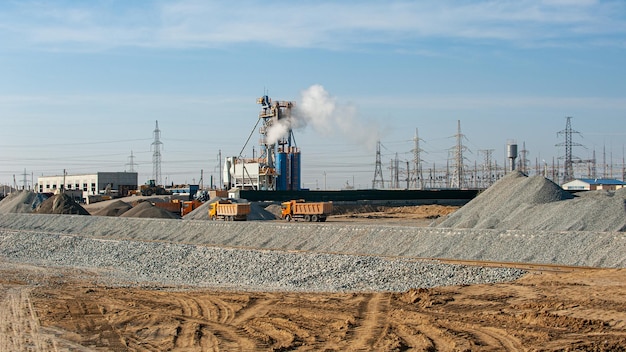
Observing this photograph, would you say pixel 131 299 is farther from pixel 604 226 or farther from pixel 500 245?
pixel 604 226

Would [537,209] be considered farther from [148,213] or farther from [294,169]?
[294,169]

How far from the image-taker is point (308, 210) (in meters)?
48.0

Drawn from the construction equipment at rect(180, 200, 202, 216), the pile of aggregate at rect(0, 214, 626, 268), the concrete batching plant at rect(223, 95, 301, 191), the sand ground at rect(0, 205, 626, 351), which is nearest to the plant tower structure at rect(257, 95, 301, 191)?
the concrete batching plant at rect(223, 95, 301, 191)

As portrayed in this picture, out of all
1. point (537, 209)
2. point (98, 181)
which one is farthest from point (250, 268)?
point (98, 181)

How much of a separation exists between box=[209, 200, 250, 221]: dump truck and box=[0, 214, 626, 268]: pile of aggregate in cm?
572

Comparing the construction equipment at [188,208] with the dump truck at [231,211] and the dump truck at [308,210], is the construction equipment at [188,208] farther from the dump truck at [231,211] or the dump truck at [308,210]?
the dump truck at [308,210]

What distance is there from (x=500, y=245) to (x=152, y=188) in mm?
78432

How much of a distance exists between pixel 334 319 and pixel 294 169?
228 ft

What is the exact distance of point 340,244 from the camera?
31.0 metres

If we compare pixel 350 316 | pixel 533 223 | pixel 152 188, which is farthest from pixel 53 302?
pixel 152 188

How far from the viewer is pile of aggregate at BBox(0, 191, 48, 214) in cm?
6993

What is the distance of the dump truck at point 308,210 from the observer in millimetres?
47719

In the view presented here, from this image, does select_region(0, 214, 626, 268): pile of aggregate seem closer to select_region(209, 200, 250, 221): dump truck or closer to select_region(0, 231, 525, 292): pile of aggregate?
select_region(0, 231, 525, 292): pile of aggregate

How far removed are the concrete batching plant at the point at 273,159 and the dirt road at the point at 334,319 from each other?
62040 millimetres
